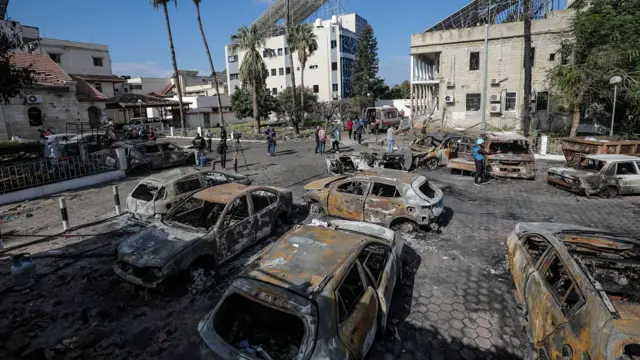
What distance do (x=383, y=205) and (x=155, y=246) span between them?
4808 mm

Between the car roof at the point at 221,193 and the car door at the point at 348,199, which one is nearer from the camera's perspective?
the car roof at the point at 221,193

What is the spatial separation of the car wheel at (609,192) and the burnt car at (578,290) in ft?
25.6

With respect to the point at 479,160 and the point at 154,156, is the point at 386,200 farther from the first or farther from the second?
the point at 154,156

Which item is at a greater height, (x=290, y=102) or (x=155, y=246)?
(x=290, y=102)

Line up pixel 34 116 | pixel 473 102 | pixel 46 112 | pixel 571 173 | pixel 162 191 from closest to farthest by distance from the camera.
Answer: pixel 162 191, pixel 571 173, pixel 34 116, pixel 46 112, pixel 473 102

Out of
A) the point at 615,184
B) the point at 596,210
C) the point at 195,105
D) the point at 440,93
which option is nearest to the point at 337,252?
the point at 596,210

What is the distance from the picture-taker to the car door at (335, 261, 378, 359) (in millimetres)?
3742

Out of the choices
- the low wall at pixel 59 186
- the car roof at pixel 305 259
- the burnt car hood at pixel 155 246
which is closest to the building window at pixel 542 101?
the car roof at pixel 305 259

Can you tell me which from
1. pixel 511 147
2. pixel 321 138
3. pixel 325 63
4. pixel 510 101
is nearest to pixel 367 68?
pixel 325 63

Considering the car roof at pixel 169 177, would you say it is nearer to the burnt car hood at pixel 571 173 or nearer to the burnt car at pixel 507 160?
the burnt car at pixel 507 160

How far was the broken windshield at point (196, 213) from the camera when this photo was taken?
727cm

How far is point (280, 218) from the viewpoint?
8.69 metres

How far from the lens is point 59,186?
13656mm

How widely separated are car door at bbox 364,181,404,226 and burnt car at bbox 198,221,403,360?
3.05 m
